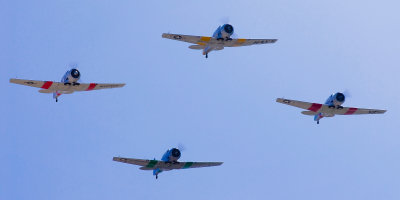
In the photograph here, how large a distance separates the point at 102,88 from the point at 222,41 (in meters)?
12.2

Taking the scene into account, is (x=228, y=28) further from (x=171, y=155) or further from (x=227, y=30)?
(x=171, y=155)

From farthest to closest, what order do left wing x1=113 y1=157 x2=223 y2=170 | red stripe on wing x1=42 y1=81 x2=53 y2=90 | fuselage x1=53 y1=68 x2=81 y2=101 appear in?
1. left wing x1=113 y1=157 x2=223 y2=170
2. red stripe on wing x1=42 y1=81 x2=53 y2=90
3. fuselage x1=53 y1=68 x2=81 y2=101

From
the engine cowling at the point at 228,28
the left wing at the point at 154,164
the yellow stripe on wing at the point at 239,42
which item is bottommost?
the left wing at the point at 154,164

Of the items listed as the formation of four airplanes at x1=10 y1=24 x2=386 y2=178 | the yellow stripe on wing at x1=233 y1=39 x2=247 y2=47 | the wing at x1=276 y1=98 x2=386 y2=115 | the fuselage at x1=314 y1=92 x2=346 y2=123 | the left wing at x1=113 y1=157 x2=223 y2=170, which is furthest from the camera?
the yellow stripe on wing at x1=233 y1=39 x2=247 y2=47

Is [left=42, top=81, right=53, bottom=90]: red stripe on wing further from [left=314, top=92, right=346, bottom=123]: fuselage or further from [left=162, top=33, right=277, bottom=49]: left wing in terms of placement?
[left=314, top=92, right=346, bottom=123]: fuselage

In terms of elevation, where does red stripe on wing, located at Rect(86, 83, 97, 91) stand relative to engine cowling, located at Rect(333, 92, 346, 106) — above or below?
below

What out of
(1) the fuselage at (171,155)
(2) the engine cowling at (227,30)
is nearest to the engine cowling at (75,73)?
(1) the fuselage at (171,155)

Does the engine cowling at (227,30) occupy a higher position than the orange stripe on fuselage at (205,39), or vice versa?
the engine cowling at (227,30)

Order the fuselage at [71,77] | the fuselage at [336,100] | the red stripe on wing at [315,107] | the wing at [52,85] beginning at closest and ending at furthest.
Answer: the fuselage at [71,77], the wing at [52,85], the fuselage at [336,100], the red stripe on wing at [315,107]

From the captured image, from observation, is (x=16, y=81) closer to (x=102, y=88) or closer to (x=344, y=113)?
(x=102, y=88)

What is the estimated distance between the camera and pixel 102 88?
78875 millimetres

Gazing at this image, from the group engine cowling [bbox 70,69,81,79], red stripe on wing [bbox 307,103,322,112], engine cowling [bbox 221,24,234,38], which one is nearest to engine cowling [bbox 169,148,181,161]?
engine cowling [bbox 70,69,81,79]

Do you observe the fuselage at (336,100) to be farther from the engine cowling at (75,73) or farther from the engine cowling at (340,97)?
the engine cowling at (75,73)

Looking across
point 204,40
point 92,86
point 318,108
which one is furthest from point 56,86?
point 318,108
